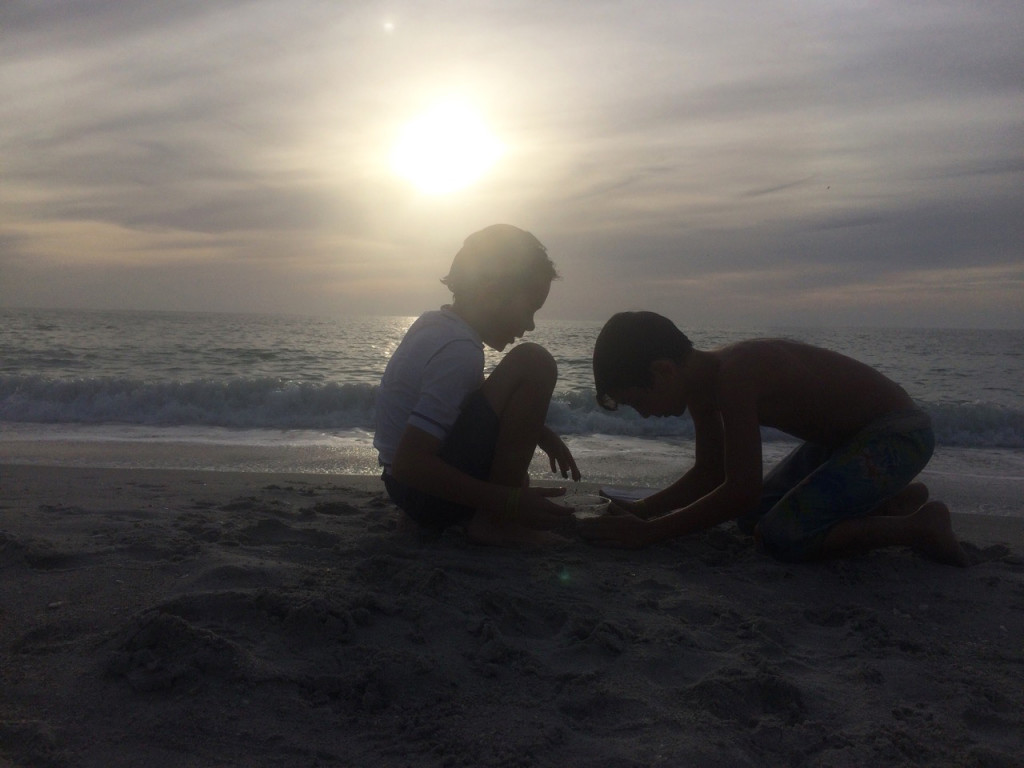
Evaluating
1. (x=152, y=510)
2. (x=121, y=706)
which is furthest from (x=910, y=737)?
(x=152, y=510)

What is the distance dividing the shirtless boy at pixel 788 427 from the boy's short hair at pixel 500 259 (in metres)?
0.35

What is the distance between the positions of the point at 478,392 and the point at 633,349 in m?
0.57

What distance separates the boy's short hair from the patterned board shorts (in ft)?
4.19

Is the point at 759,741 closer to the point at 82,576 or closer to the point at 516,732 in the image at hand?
the point at 516,732

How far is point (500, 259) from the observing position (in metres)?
2.71

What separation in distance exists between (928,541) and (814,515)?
0.47 meters

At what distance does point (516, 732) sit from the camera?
5.31 feet

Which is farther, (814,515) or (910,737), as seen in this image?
(814,515)

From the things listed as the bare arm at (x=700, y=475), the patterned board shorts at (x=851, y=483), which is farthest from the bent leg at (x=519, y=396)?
the patterned board shorts at (x=851, y=483)

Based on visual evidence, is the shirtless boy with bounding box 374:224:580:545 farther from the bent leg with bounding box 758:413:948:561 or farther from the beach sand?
the bent leg with bounding box 758:413:948:561

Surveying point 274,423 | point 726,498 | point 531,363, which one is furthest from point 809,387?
point 274,423

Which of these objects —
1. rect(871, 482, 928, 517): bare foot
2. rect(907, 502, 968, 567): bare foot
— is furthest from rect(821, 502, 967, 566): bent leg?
rect(871, 482, 928, 517): bare foot

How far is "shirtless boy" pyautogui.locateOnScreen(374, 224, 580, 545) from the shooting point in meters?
2.54

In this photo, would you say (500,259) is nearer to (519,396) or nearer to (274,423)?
(519,396)
